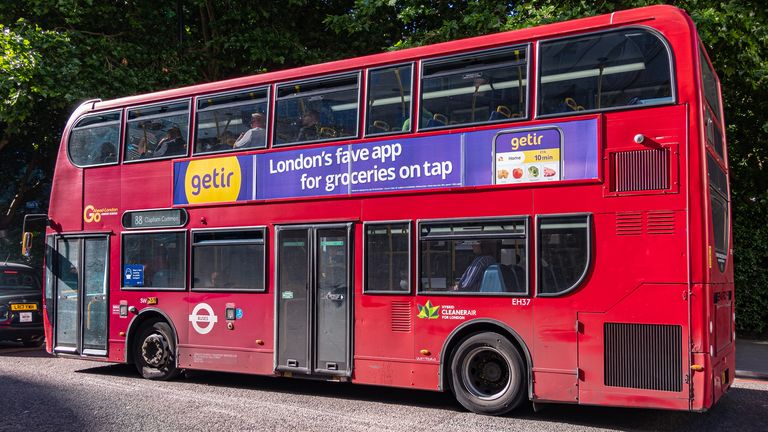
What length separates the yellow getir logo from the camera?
10.4 meters

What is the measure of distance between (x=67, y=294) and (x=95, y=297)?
0.63m

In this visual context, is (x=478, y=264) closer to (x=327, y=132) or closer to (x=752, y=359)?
(x=327, y=132)

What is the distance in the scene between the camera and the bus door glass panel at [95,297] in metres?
11.7

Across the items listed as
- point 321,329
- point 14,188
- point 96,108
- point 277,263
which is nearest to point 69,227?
point 96,108

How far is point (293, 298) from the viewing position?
9.79 metres

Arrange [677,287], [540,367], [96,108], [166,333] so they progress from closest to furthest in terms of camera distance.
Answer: [677,287] → [540,367] → [166,333] → [96,108]

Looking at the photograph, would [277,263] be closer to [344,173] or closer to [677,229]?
[344,173]

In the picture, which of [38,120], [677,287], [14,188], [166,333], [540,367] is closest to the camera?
[677,287]

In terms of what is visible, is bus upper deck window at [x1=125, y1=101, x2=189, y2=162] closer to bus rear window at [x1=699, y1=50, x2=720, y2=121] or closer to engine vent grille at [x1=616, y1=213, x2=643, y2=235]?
engine vent grille at [x1=616, y1=213, x2=643, y2=235]

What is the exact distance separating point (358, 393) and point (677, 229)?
466cm

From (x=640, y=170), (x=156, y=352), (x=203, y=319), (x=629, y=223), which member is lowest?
(x=156, y=352)

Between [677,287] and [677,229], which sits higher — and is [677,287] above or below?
below

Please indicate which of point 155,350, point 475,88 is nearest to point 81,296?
point 155,350

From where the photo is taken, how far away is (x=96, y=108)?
12.1 m
